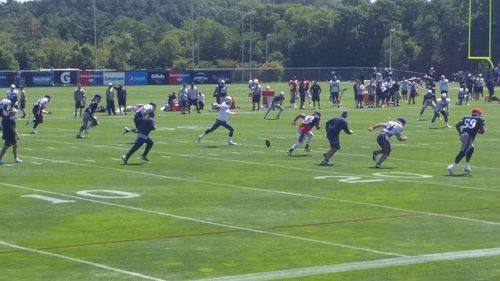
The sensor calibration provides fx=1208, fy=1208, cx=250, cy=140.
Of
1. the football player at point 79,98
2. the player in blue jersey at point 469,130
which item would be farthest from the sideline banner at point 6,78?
the player in blue jersey at point 469,130

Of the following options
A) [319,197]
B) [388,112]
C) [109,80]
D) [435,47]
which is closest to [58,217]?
[319,197]

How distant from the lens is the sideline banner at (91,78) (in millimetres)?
95062

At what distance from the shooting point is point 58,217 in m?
22.4

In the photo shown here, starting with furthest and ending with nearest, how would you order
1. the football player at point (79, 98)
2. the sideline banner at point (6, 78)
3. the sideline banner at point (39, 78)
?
the sideline banner at point (39, 78), the sideline banner at point (6, 78), the football player at point (79, 98)

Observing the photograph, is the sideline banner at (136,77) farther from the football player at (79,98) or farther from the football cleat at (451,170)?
the football cleat at (451,170)

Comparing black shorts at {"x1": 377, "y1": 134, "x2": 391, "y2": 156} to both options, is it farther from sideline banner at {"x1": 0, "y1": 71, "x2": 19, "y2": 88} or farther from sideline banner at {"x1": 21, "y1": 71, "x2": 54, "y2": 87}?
sideline banner at {"x1": 21, "y1": 71, "x2": 54, "y2": 87}

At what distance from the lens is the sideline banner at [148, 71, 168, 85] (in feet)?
325

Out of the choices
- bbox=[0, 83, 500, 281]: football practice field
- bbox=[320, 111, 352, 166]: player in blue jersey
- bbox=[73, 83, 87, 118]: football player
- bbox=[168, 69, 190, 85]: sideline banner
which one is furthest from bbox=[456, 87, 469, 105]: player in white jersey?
bbox=[168, 69, 190, 85]: sideline banner

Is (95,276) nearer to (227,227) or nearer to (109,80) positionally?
(227,227)

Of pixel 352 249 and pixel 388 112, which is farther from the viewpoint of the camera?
pixel 388 112

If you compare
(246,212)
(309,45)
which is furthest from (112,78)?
(246,212)

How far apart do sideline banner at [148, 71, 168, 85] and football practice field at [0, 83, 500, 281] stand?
58.1 m

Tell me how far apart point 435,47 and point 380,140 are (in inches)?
3489

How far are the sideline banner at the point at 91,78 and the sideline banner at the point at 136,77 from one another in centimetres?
288
